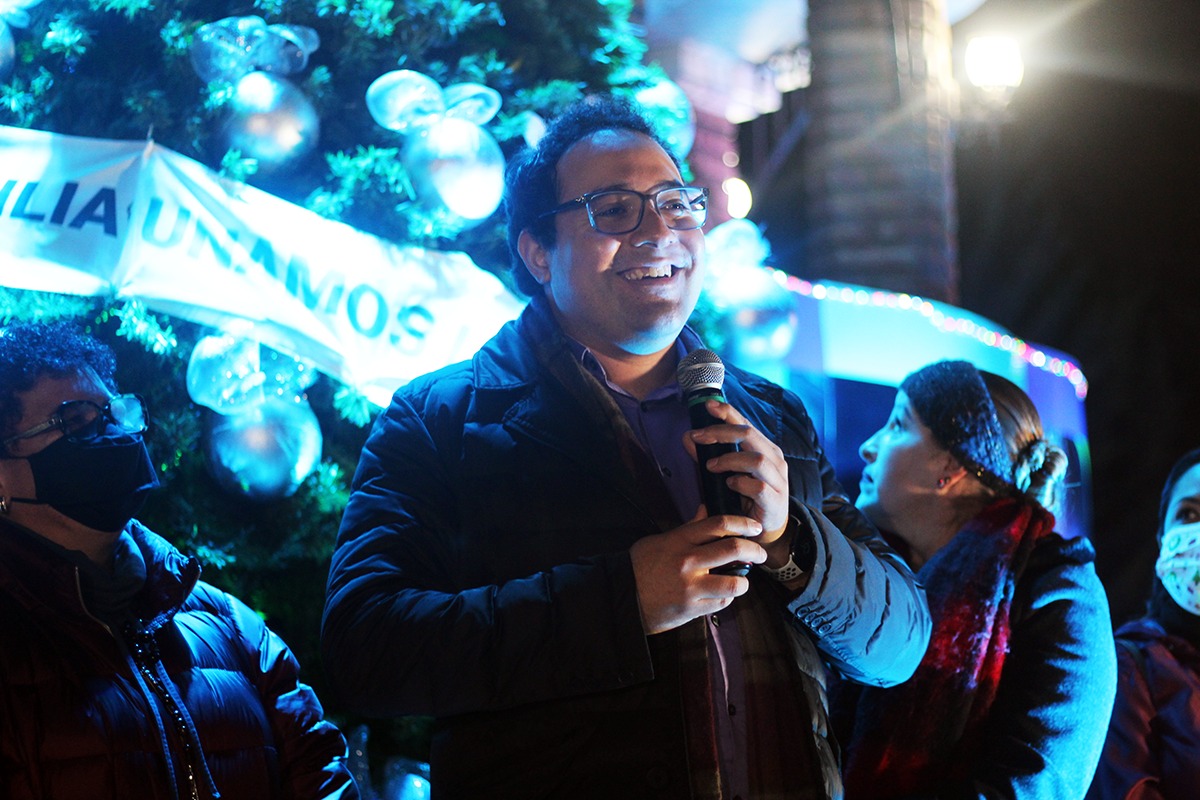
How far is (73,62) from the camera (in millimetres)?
3129

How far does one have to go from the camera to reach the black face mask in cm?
242

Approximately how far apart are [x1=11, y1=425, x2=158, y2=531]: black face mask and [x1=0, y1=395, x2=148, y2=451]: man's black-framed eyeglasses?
0.06ft

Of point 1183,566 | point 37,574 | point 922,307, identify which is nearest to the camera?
point 37,574

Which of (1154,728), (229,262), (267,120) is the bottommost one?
(1154,728)

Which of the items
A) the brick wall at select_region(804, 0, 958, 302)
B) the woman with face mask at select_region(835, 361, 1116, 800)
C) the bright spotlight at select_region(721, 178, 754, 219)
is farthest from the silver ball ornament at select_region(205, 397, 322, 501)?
the bright spotlight at select_region(721, 178, 754, 219)

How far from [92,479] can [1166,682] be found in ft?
9.94

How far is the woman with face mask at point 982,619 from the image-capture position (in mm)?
2654

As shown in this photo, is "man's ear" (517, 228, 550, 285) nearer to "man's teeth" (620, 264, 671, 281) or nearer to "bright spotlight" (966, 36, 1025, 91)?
"man's teeth" (620, 264, 671, 281)

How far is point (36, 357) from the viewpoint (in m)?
2.52

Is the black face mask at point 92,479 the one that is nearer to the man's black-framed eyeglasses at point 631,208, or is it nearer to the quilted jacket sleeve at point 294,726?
the quilted jacket sleeve at point 294,726

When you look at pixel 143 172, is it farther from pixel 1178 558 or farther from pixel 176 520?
pixel 1178 558

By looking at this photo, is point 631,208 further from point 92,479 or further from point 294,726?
point 294,726

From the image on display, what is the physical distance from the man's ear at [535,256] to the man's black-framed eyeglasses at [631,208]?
0.64 ft

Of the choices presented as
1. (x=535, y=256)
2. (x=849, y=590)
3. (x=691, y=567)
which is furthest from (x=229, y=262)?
(x=849, y=590)
